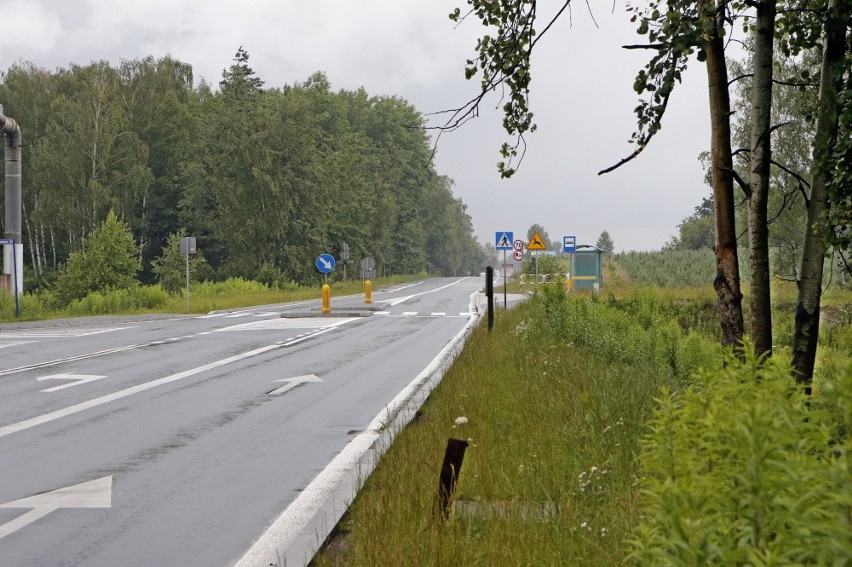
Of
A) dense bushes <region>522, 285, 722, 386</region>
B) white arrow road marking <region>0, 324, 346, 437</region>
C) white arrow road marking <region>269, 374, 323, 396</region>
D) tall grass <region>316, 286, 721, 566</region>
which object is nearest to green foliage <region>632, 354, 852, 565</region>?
tall grass <region>316, 286, 721, 566</region>

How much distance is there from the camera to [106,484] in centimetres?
762

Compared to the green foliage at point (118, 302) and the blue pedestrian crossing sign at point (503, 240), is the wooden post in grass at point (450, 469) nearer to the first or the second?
the blue pedestrian crossing sign at point (503, 240)

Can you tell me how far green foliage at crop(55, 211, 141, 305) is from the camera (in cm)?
3959

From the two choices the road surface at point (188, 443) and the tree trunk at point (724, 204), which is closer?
the road surface at point (188, 443)

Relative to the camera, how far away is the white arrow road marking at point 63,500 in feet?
21.7

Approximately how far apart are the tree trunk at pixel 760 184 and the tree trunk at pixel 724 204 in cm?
17

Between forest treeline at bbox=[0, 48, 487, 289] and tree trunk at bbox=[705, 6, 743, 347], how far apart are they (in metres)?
54.2

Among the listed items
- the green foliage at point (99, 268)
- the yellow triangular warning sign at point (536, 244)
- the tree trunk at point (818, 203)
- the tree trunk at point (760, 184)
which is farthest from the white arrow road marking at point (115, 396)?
the green foliage at point (99, 268)

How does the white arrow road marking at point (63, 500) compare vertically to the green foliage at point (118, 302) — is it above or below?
below

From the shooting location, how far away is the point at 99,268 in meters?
39.7

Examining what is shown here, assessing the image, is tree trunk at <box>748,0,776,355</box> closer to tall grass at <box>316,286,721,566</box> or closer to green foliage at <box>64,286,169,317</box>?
tall grass at <box>316,286,721,566</box>

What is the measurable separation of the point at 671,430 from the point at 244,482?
523cm

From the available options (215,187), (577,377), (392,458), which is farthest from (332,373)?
(215,187)

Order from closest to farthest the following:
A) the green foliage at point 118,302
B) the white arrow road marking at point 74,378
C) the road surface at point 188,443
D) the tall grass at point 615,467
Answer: the tall grass at point 615,467 → the road surface at point 188,443 → the white arrow road marking at point 74,378 → the green foliage at point 118,302
